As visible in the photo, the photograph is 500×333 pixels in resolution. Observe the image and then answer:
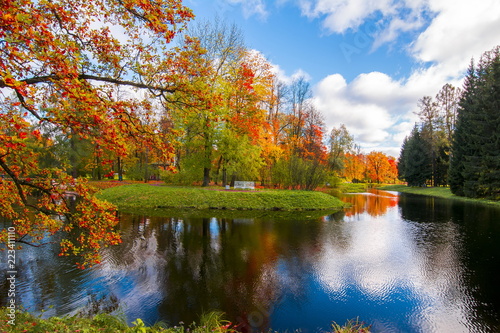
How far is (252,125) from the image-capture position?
76.9 ft

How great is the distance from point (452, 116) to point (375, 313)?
47.0m

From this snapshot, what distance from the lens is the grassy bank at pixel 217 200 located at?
1867cm

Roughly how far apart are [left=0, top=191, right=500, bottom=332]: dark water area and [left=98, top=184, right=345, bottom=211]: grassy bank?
22.2ft

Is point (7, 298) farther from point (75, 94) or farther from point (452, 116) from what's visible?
point (452, 116)

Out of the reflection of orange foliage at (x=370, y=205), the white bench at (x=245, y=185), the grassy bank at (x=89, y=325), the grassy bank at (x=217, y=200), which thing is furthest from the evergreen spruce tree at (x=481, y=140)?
the grassy bank at (x=89, y=325)

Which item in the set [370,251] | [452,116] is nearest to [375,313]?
[370,251]

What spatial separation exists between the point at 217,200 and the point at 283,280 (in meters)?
12.6

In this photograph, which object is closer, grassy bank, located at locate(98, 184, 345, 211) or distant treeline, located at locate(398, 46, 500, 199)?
grassy bank, located at locate(98, 184, 345, 211)

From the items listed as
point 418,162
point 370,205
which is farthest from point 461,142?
point 370,205

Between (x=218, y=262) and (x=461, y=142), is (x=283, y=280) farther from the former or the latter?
(x=461, y=142)

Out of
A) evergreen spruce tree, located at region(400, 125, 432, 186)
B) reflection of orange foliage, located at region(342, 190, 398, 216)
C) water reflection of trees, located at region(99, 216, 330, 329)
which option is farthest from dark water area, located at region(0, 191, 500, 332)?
evergreen spruce tree, located at region(400, 125, 432, 186)

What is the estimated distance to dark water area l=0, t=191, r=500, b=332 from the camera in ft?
17.0

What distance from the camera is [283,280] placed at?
677 centimetres

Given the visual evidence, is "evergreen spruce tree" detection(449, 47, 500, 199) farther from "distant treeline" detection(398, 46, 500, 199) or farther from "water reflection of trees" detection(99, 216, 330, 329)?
"water reflection of trees" detection(99, 216, 330, 329)
